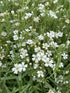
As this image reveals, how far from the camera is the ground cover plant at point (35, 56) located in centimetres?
164

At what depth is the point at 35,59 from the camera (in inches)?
65.9

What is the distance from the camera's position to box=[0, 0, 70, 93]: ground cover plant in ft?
5.37

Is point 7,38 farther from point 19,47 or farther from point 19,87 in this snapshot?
point 19,87

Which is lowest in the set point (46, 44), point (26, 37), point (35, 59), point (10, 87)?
point (10, 87)

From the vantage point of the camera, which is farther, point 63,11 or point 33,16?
point 63,11

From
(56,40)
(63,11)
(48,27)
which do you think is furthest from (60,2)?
(56,40)

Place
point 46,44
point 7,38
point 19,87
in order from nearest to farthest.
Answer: point 19,87 → point 46,44 → point 7,38

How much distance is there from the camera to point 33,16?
6.83 ft

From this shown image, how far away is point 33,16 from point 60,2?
2.18ft

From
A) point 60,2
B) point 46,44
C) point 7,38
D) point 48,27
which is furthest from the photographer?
point 60,2

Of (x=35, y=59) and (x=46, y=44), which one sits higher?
(x=46, y=44)

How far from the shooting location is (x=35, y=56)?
169cm

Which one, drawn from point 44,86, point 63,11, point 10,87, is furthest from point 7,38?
point 63,11

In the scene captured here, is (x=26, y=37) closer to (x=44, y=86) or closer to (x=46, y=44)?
(x=46, y=44)
